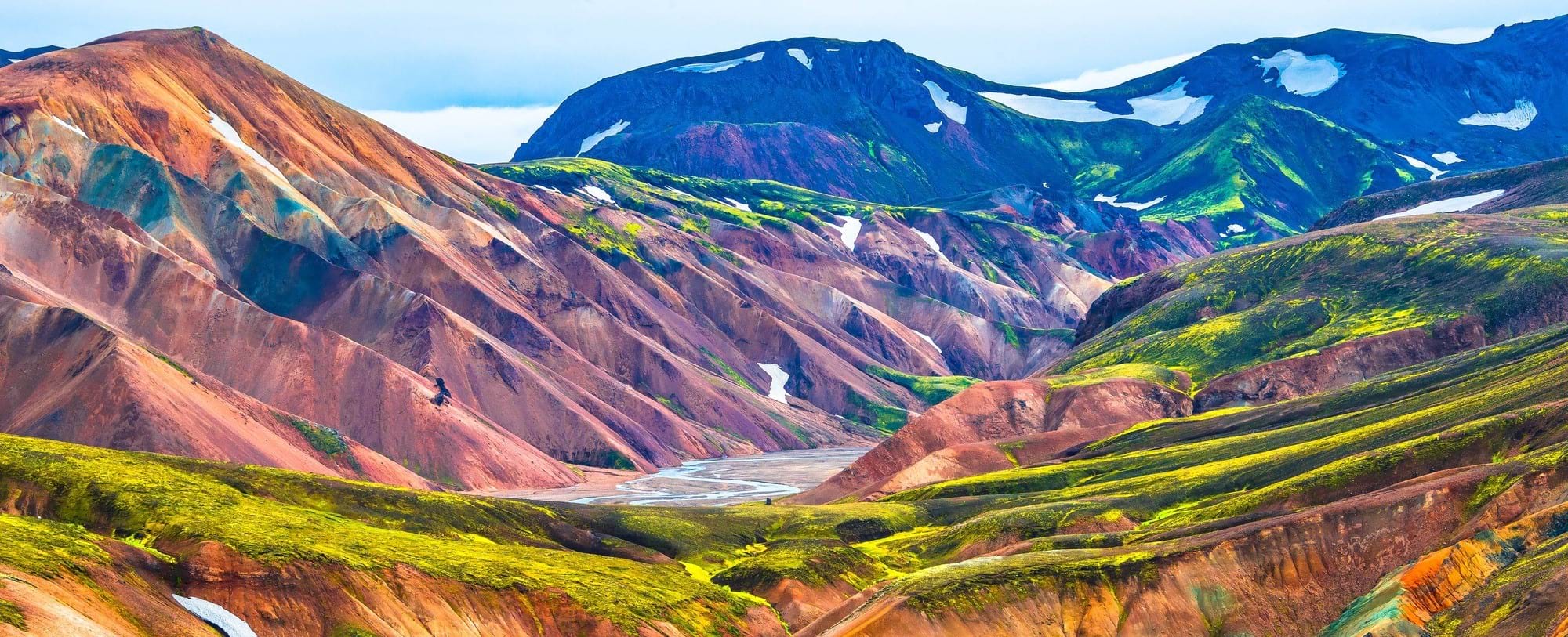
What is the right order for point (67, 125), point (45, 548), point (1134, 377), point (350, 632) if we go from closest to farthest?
point (45, 548)
point (350, 632)
point (1134, 377)
point (67, 125)

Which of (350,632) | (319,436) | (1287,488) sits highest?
(350,632)

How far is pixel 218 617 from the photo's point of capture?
62.3 metres

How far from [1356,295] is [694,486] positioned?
78.2m

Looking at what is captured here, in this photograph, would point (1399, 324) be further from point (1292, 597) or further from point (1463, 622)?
point (1463, 622)

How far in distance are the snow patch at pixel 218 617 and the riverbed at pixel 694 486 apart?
8314cm

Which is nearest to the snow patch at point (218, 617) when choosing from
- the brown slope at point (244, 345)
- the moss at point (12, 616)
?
the moss at point (12, 616)

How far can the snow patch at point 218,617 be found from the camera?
61906mm

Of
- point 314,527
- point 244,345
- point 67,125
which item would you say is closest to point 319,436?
point 244,345

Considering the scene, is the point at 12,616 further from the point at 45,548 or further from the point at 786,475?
the point at 786,475

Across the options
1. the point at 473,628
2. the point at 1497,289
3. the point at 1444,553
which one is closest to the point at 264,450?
the point at 473,628

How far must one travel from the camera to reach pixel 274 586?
65.8m

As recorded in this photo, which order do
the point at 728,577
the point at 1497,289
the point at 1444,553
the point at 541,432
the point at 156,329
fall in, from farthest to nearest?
the point at 541,432 → the point at 156,329 → the point at 1497,289 → the point at 728,577 → the point at 1444,553

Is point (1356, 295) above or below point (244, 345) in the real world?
below

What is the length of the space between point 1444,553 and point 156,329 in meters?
149
